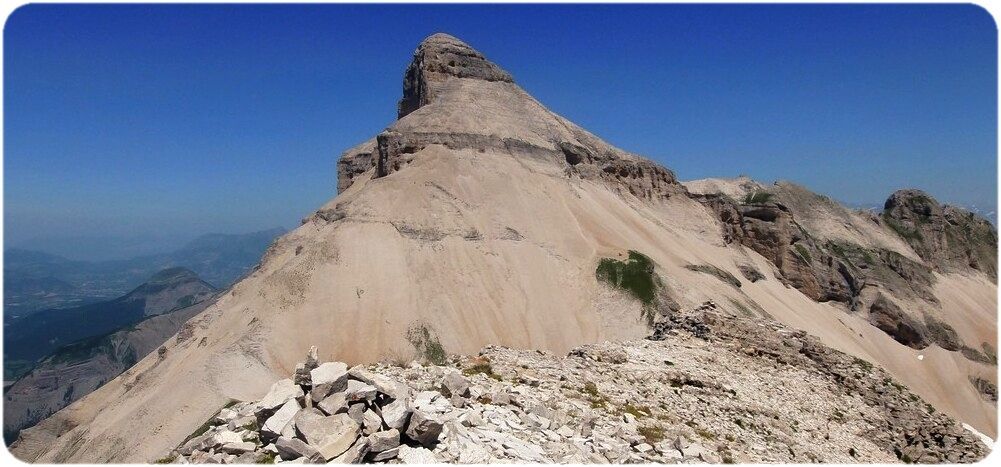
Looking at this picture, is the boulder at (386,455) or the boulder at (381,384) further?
the boulder at (381,384)

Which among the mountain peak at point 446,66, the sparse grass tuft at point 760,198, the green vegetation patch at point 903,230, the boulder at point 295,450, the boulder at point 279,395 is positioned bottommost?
the boulder at point 295,450

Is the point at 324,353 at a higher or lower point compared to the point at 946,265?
lower

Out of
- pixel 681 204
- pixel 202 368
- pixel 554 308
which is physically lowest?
pixel 202 368

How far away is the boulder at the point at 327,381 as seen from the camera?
1352cm

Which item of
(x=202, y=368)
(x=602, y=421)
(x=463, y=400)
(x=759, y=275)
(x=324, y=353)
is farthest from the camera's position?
(x=759, y=275)

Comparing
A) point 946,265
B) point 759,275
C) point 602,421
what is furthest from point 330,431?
point 946,265

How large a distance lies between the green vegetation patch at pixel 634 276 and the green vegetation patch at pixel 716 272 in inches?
290

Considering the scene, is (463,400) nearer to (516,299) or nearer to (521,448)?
(521,448)

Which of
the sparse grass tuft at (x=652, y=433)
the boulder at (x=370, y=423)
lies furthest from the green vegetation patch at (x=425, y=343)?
the boulder at (x=370, y=423)

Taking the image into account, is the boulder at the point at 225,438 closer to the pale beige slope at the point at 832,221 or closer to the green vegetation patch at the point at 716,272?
the green vegetation patch at the point at 716,272

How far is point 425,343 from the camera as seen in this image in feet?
133

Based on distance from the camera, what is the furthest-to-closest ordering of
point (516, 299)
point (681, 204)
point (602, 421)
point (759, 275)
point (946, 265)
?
1. point (946, 265)
2. point (681, 204)
3. point (759, 275)
4. point (516, 299)
5. point (602, 421)

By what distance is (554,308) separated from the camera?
4644 cm

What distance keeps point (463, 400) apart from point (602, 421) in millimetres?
4089
